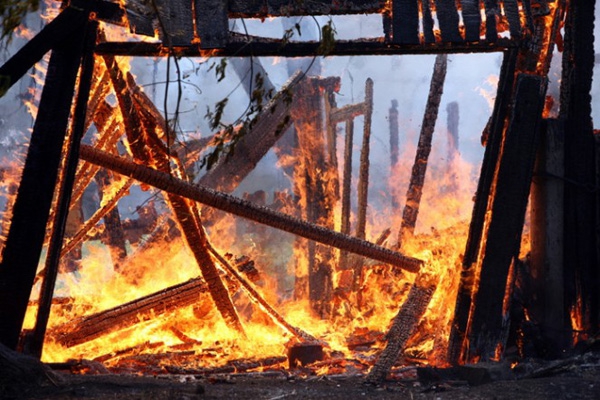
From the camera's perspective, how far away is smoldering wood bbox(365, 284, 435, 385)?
16.8 ft

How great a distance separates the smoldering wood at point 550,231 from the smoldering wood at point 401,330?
1.18m

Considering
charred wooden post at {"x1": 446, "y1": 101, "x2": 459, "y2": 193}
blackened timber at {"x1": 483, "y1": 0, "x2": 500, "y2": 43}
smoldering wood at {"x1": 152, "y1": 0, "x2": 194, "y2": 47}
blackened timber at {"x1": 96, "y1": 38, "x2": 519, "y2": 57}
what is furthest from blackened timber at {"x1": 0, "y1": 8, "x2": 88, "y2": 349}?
charred wooden post at {"x1": 446, "y1": 101, "x2": 459, "y2": 193}

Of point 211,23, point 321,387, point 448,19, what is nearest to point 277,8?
point 211,23

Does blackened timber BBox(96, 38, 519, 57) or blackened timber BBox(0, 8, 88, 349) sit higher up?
blackened timber BBox(96, 38, 519, 57)

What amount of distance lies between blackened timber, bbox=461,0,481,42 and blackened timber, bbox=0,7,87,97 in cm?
306

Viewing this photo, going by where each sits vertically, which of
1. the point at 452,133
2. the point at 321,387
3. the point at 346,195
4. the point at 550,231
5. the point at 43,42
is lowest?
the point at 321,387

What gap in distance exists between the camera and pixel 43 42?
4.43 meters

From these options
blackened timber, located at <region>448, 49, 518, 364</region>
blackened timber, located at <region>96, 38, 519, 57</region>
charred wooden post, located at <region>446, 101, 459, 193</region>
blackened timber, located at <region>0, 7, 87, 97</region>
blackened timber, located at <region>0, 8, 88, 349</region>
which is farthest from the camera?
charred wooden post, located at <region>446, 101, 459, 193</region>

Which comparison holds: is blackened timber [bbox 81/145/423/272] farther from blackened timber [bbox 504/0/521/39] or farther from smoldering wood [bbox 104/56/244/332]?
blackened timber [bbox 504/0/521/39]

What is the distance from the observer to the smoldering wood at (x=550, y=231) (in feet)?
19.0

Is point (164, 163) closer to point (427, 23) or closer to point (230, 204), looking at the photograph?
point (230, 204)

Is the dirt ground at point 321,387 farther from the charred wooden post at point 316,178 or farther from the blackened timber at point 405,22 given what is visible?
the charred wooden post at point 316,178

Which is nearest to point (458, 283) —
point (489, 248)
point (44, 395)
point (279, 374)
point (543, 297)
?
point (489, 248)

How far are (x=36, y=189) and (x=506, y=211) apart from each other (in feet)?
12.5
